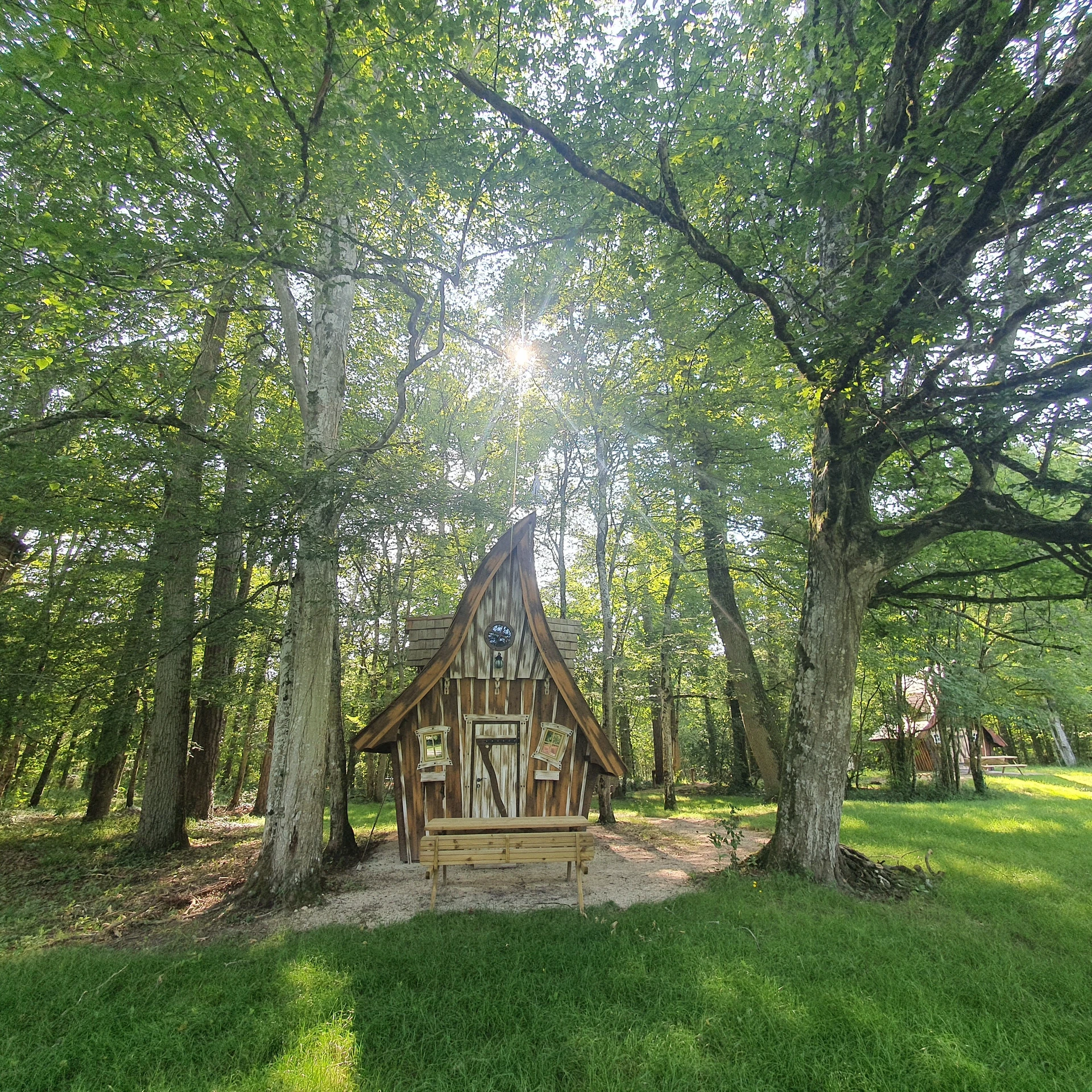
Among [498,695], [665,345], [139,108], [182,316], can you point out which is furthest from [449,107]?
[498,695]

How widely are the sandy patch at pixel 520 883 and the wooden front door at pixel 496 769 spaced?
1007 mm

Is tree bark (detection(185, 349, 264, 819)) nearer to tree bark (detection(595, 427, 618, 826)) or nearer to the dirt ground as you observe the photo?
the dirt ground

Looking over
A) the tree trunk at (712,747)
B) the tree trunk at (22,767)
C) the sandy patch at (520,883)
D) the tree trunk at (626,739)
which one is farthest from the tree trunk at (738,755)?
the tree trunk at (22,767)

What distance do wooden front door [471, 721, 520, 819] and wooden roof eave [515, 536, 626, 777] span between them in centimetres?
110

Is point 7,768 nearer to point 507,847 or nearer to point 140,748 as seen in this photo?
point 140,748

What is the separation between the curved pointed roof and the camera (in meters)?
8.62

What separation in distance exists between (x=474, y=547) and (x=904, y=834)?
12406mm

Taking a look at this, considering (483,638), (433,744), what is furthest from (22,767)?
(483,638)

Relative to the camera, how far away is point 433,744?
8.88 meters

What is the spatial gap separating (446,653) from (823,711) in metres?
5.76

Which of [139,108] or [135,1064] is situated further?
[139,108]

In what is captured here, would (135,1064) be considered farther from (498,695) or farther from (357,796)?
(357,796)

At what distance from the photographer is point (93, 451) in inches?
374

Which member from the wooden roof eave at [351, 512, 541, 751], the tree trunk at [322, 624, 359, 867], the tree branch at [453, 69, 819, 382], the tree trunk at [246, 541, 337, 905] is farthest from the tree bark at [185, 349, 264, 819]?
the tree branch at [453, 69, 819, 382]
